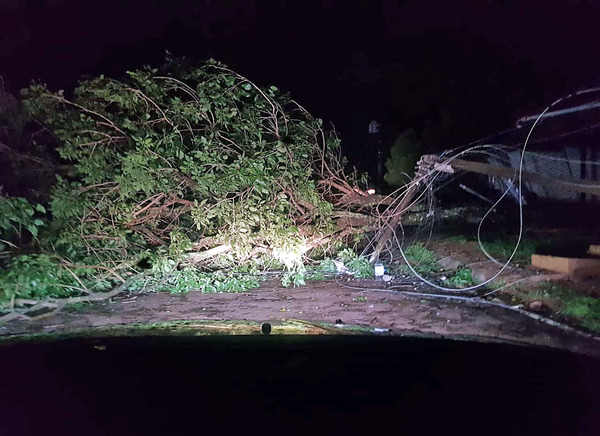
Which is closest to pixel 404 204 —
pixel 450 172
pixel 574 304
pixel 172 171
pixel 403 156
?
pixel 450 172

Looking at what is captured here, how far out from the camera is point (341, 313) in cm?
637

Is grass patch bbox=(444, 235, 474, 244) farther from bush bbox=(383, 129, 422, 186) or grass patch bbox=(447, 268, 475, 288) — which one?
bush bbox=(383, 129, 422, 186)

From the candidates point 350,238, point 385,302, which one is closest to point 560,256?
point 385,302

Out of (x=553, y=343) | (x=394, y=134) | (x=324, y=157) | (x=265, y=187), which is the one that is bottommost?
(x=553, y=343)

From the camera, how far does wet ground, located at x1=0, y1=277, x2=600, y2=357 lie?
5.35m

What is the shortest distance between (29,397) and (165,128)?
193 inches

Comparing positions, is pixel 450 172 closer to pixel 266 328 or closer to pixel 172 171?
pixel 172 171

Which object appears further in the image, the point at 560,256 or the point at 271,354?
the point at 560,256

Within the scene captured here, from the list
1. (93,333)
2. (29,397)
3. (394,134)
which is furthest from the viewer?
(394,134)

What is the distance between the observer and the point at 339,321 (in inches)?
234

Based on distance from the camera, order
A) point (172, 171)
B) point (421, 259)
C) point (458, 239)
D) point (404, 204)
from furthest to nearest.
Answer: point (458, 239), point (421, 259), point (404, 204), point (172, 171)

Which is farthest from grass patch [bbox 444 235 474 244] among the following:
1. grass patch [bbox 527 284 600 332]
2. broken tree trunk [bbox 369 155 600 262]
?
grass patch [bbox 527 284 600 332]

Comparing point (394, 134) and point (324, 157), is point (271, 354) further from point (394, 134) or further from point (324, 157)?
point (394, 134)

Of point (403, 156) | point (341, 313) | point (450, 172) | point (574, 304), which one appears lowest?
point (341, 313)
